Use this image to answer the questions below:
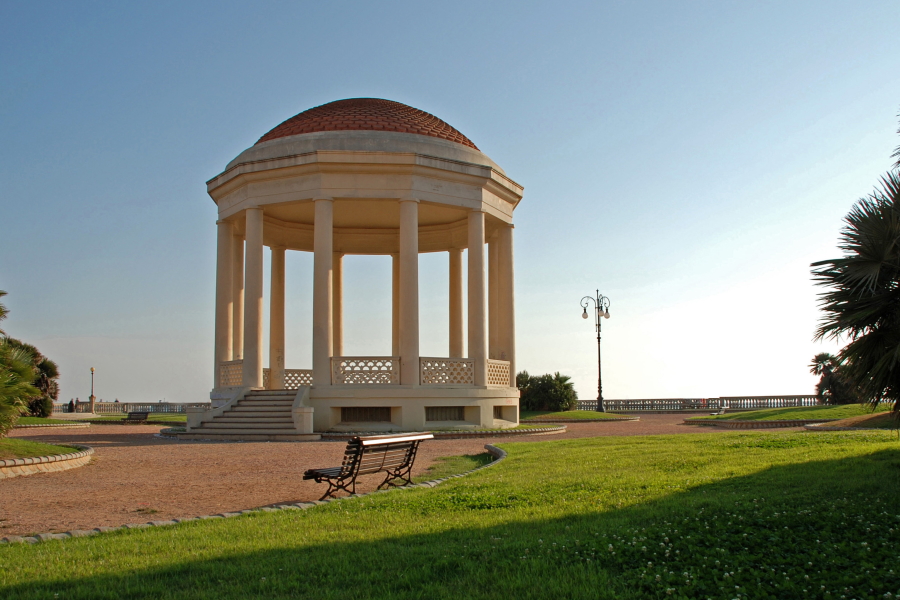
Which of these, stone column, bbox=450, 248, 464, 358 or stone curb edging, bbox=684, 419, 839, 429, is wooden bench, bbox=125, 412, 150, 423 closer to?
stone column, bbox=450, 248, 464, 358

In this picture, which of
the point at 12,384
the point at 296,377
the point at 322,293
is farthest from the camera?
the point at 296,377

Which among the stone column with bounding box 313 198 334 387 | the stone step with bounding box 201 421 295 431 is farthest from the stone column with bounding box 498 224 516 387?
the stone step with bounding box 201 421 295 431

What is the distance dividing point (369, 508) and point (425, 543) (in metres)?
2.52

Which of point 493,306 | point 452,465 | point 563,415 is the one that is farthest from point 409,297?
point 563,415

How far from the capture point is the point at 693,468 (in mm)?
13102

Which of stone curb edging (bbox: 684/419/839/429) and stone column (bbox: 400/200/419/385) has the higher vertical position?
stone column (bbox: 400/200/419/385)

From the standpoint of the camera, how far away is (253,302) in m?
28.6

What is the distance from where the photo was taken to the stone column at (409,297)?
27.8 metres

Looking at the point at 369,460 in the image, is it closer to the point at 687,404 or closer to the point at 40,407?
the point at 40,407

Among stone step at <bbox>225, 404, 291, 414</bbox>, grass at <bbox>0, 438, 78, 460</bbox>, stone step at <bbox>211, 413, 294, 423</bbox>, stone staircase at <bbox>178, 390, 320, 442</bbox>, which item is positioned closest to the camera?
grass at <bbox>0, 438, 78, 460</bbox>

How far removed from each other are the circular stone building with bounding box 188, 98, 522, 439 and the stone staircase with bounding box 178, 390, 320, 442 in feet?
0.19

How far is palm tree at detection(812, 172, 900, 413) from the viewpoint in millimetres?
10695

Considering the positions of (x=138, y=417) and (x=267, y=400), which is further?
(x=138, y=417)

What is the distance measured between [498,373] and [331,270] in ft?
26.1
